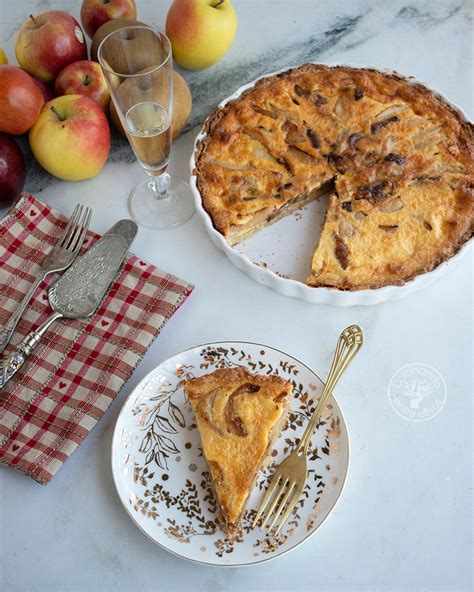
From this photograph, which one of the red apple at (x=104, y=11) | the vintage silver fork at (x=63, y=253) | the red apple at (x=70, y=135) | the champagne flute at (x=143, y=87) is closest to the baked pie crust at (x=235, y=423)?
the vintage silver fork at (x=63, y=253)

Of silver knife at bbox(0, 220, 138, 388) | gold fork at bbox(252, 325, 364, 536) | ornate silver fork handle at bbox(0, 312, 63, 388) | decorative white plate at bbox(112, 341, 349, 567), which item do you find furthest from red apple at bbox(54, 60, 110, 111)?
gold fork at bbox(252, 325, 364, 536)

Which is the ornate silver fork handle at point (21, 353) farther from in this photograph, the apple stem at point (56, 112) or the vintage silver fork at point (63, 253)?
the apple stem at point (56, 112)

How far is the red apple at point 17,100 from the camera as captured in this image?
86.1 inches

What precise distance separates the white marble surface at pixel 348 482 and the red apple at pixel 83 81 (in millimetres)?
239

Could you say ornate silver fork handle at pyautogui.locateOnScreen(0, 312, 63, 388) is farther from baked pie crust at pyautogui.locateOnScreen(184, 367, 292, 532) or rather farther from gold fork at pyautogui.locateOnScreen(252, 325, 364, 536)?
gold fork at pyautogui.locateOnScreen(252, 325, 364, 536)

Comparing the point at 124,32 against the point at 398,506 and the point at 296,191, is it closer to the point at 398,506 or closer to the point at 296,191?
the point at 296,191

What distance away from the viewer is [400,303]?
6.89 feet

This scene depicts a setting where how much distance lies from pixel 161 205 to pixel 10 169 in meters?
0.54

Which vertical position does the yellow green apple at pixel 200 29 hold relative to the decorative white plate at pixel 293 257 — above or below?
above

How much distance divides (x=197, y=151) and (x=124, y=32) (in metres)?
0.46

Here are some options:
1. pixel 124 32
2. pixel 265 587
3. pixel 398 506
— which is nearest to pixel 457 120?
pixel 124 32

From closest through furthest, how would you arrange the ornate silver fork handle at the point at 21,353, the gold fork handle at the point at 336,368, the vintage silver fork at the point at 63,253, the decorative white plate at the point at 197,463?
1. the decorative white plate at the point at 197,463
2. the gold fork handle at the point at 336,368
3. the ornate silver fork handle at the point at 21,353
4. the vintage silver fork at the point at 63,253

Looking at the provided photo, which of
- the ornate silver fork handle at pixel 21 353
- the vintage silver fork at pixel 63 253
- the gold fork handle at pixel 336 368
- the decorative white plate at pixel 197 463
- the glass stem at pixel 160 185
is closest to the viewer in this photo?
the decorative white plate at pixel 197 463

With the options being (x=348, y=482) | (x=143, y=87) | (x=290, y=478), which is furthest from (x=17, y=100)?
(x=348, y=482)
